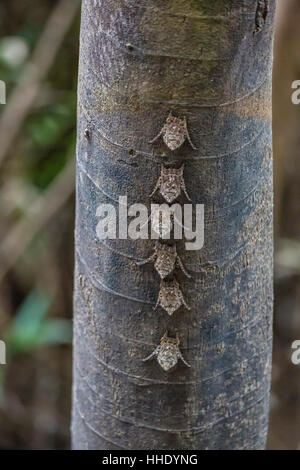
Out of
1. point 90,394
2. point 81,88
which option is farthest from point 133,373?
point 81,88

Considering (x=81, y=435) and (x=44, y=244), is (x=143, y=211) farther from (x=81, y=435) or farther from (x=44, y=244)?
(x=44, y=244)

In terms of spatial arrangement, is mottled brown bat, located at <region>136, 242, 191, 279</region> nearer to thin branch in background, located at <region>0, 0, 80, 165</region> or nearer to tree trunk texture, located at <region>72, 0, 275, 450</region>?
tree trunk texture, located at <region>72, 0, 275, 450</region>

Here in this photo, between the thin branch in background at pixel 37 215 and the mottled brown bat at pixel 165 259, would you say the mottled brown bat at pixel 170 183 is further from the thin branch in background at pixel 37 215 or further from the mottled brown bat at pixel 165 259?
the thin branch in background at pixel 37 215

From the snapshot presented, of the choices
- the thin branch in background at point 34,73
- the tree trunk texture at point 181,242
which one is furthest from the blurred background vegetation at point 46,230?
the tree trunk texture at point 181,242

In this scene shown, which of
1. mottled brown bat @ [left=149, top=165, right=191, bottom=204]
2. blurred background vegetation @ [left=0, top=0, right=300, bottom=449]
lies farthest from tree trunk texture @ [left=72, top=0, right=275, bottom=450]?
blurred background vegetation @ [left=0, top=0, right=300, bottom=449]

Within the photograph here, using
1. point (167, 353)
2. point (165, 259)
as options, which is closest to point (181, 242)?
point (165, 259)
